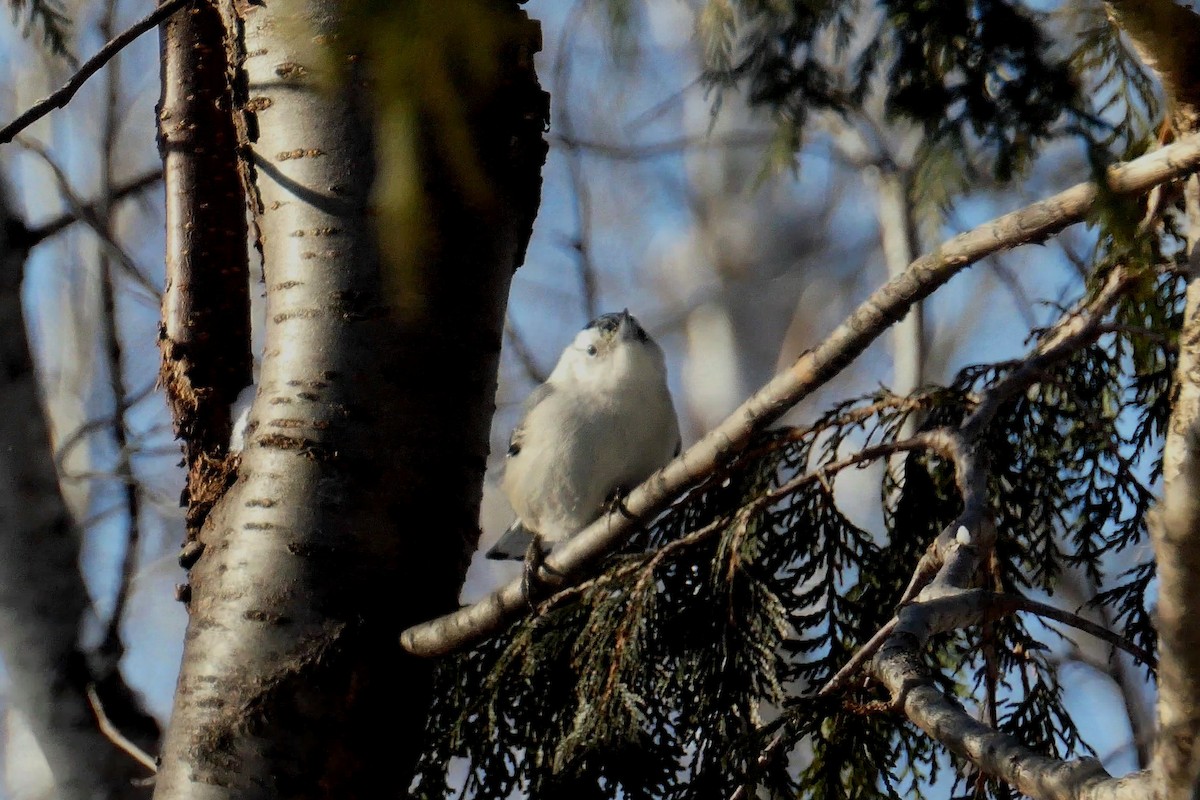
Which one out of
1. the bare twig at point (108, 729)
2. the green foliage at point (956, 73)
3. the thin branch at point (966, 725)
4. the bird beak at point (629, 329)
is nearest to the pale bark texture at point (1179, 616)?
the thin branch at point (966, 725)

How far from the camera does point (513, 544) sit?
9.14 feet

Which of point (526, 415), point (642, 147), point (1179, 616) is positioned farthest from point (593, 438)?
point (642, 147)

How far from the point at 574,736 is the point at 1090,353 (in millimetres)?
988

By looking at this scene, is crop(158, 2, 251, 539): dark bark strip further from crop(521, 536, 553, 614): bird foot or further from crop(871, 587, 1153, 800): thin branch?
crop(871, 587, 1153, 800): thin branch

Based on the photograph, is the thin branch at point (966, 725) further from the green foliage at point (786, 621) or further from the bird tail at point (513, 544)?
the bird tail at point (513, 544)

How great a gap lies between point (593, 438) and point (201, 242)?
822 millimetres

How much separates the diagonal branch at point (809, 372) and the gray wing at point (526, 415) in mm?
958

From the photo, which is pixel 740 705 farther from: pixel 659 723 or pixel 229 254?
pixel 229 254

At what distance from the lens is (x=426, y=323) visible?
1.77 m

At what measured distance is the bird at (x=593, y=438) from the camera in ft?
7.95

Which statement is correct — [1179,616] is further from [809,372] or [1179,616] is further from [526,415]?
[526,415]

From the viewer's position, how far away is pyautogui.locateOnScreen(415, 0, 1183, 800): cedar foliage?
1.59 metres

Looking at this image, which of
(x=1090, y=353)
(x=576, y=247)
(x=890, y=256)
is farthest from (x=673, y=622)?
(x=890, y=256)

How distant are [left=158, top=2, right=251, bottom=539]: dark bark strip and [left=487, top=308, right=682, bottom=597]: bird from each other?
58 centimetres
